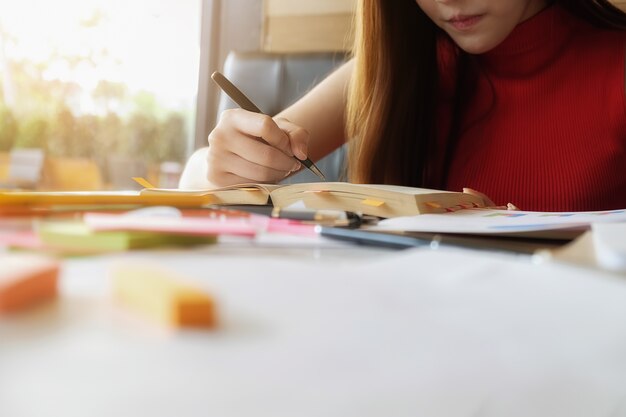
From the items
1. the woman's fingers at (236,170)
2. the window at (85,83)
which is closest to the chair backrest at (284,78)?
the woman's fingers at (236,170)

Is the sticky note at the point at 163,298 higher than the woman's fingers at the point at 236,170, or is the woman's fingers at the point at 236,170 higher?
the woman's fingers at the point at 236,170

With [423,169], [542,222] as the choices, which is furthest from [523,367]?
[423,169]

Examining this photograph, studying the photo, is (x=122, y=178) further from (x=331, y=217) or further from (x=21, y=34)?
(x=331, y=217)

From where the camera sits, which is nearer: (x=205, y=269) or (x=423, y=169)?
(x=205, y=269)

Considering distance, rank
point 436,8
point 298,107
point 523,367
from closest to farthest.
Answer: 1. point 523,367
2. point 436,8
3. point 298,107

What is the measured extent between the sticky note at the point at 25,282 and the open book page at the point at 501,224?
0.22m

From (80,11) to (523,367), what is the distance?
7.51ft

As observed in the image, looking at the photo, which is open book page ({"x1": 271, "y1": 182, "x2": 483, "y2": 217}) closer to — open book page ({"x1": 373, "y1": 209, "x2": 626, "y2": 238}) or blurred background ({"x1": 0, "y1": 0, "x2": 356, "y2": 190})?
open book page ({"x1": 373, "y1": 209, "x2": 626, "y2": 238})

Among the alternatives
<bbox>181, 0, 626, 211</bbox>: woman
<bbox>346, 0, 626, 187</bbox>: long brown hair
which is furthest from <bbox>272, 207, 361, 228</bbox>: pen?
<bbox>346, 0, 626, 187</bbox>: long brown hair

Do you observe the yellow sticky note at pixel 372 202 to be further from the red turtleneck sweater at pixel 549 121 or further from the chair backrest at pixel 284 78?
the chair backrest at pixel 284 78

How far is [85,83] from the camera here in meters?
2.16

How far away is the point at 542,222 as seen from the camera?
38 cm

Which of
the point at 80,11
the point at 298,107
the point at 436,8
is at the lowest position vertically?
the point at 298,107

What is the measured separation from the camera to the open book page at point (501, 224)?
341 mm
